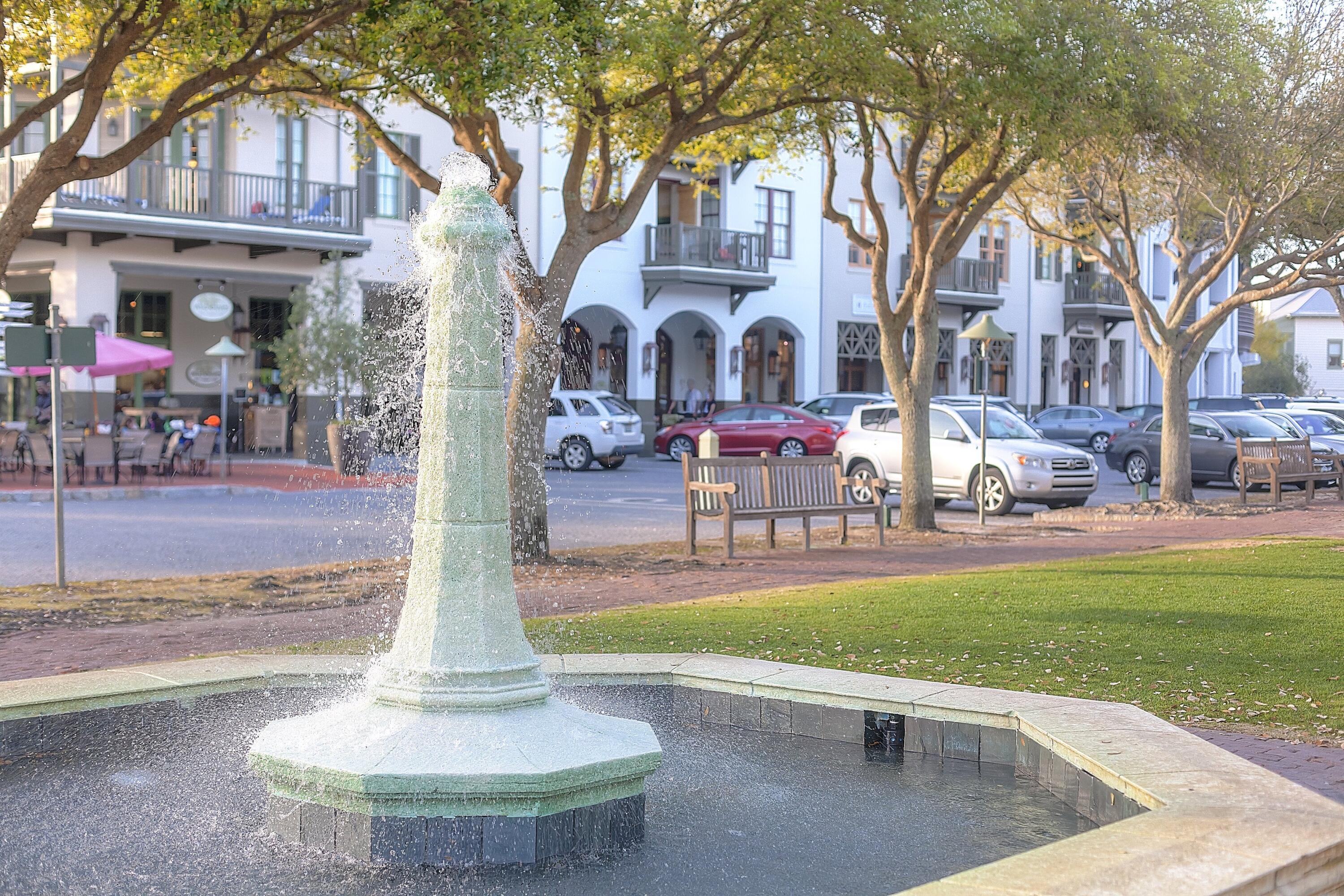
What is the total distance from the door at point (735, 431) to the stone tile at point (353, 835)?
26.4 metres

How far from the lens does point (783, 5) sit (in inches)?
540

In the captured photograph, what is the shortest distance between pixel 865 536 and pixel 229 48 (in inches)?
355

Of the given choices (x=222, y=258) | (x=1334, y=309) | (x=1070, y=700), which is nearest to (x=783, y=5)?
(x=1070, y=700)

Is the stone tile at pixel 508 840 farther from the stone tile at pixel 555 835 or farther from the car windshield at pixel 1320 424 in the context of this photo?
the car windshield at pixel 1320 424

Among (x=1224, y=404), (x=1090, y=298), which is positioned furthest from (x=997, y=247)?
(x=1224, y=404)

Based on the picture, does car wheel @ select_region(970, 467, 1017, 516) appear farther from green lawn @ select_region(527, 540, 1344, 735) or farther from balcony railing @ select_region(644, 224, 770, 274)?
balcony railing @ select_region(644, 224, 770, 274)

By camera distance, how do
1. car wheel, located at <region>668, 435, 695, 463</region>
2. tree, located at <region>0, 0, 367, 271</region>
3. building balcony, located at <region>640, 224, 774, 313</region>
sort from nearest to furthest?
tree, located at <region>0, 0, 367, 271</region> → car wheel, located at <region>668, 435, 695, 463</region> → building balcony, located at <region>640, 224, 774, 313</region>

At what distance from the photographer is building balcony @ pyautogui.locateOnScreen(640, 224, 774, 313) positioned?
3675 cm

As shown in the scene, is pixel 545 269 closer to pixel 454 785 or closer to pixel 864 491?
pixel 864 491

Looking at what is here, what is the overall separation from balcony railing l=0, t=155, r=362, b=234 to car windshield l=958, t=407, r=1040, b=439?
1477 cm

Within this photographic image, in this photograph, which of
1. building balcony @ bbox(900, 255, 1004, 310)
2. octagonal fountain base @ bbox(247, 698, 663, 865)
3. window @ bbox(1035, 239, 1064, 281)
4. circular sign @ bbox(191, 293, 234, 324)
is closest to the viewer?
octagonal fountain base @ bbox(247, 698, 663, 865)

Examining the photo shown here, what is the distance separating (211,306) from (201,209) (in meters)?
2.22

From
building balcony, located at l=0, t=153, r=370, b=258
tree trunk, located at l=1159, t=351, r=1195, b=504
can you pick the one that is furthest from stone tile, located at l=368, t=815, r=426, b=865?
building balcony, located at l=0, t=153, r=370, b=258

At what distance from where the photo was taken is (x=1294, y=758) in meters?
6.16
